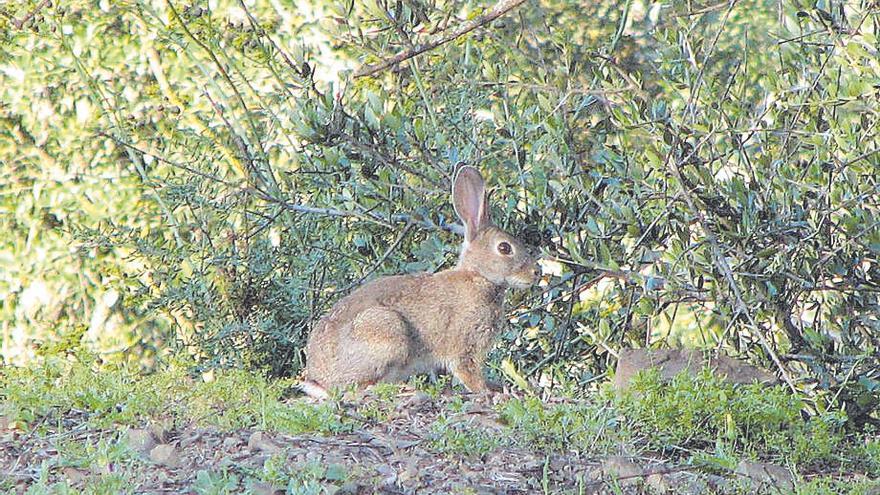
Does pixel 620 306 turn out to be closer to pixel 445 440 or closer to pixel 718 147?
pixel 718 147

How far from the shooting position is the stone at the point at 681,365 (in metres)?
5.23

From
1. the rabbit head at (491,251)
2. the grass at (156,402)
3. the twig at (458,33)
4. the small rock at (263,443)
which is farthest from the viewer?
the rabbit head at (491,251)

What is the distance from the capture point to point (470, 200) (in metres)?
6.03

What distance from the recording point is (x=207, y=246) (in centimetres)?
669

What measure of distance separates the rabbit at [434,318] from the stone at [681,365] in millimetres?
822

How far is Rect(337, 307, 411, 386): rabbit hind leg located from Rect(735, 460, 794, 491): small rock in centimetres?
188

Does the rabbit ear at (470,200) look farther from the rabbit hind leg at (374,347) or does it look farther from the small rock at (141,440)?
the small rock at (141,440)

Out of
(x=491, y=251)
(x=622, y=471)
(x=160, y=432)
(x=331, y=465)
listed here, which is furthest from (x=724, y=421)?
(x=160, y=432)

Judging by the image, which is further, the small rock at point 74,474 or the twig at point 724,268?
the twig at point 724,268

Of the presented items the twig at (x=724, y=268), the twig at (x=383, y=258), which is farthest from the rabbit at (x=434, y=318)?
the twig at (x=724, y=268)

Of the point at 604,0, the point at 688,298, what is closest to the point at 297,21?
the point at 604,0

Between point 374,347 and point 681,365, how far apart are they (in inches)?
54.1

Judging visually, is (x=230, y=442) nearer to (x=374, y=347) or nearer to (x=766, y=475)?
(x=374, y=347)

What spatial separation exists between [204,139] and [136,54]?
2.83 metres
